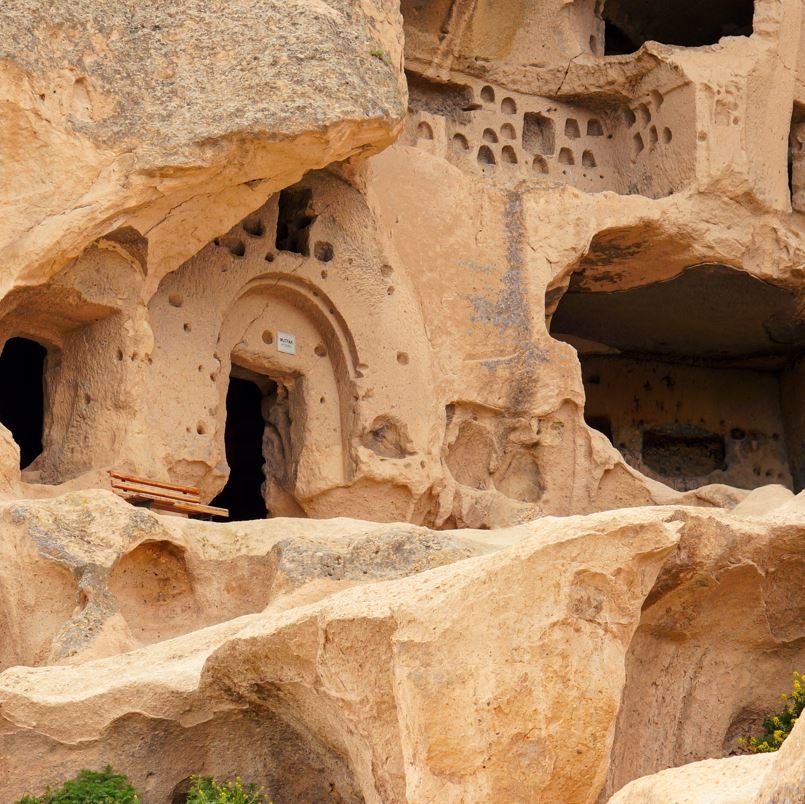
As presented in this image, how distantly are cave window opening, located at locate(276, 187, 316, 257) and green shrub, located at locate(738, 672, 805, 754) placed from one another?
15.7 ft

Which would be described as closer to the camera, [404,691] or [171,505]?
[404,691]

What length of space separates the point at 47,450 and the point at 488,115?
4936 mm

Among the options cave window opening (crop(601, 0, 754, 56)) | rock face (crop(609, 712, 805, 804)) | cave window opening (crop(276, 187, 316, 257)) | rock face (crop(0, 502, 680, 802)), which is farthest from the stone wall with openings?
rock face (crop(609, 712, 805, 804))

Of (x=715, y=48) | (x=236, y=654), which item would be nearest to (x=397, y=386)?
(x=715, y=48)

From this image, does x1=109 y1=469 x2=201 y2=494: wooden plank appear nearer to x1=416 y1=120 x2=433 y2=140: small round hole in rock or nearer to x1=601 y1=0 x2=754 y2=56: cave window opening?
x1=416 y1=120 x2=433 y2=140: small round hole in rock

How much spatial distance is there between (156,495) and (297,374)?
1.88m

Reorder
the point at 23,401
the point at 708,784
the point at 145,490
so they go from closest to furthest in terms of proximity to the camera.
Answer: the point at 708,784
the point at 145,490
the point at 23,401

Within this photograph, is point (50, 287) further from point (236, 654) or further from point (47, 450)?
point (236, 654)

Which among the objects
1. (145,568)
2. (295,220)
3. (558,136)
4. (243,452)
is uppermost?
(558,136)

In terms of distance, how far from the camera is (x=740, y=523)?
23.0ft

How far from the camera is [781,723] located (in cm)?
728

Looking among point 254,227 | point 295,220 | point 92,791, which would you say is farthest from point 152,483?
point 92,791

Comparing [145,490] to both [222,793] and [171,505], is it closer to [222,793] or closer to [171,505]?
[171,505]

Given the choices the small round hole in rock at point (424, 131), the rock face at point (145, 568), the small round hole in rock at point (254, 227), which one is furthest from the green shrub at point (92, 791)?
the small round hole in rock at point (424, 131)
